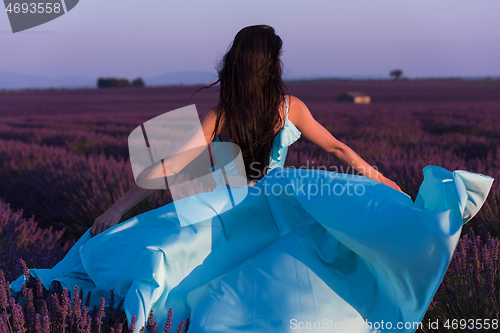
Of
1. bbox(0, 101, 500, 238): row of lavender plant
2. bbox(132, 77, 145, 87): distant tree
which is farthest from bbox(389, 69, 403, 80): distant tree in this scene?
bbox(0, 101, 500, 238): row of lavender plant

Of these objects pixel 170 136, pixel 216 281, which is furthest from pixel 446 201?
pixel 170 136

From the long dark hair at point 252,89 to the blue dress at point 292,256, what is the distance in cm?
26

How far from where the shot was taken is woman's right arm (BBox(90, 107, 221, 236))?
1.47 meters

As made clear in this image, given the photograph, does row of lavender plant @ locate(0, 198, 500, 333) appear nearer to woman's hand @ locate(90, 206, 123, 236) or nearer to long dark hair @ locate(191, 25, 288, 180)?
woman's hand @ locate(90, 206, 123, 236)

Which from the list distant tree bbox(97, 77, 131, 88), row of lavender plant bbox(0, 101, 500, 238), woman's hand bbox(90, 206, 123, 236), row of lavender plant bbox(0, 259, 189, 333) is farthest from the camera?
distant tree bbox(97, 77, 131, 88)

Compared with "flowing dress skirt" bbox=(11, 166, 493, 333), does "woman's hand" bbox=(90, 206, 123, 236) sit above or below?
above

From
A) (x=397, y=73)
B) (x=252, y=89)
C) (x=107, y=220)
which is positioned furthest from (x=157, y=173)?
(x=397, y=73)

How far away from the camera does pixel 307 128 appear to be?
1749 millimetres

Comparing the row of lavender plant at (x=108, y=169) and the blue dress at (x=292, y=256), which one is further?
the row of lavender plant at (x=108, y=169)

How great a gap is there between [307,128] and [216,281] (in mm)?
775

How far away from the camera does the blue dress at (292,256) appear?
1.11 metres

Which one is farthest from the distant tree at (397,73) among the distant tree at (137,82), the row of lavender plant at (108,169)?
the row of lavender plant at (108,169)

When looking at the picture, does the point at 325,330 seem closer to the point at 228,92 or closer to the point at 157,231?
the point at 157,231

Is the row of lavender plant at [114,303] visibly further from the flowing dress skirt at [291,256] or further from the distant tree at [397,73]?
the distant tree at [397,73]
